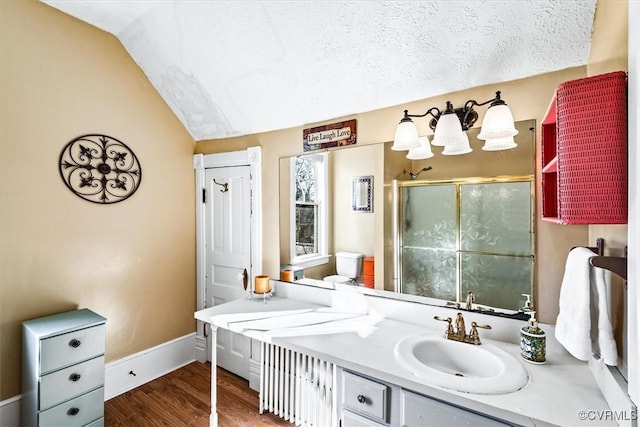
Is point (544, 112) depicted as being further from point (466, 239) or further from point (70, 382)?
point (70, 382)

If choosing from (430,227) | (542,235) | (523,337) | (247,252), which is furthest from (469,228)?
(247,252)

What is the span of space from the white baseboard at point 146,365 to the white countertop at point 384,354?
1036 mm

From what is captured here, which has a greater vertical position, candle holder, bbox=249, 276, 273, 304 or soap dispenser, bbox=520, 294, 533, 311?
soap dispenser, bbox=520, 294, 533, 311

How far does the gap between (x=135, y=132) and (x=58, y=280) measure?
4.07ft

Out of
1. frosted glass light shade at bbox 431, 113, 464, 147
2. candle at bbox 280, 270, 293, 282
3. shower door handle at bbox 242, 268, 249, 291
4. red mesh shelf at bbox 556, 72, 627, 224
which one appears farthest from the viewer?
shower door handle at bbox 242, 268, 249, 291

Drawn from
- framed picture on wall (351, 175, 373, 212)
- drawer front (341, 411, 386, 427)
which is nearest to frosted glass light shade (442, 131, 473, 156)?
framed picture on wall (351, 175, 373, 212)

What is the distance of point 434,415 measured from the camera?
1.21 m

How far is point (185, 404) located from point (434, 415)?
193 centimetres

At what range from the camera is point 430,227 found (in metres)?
1.83

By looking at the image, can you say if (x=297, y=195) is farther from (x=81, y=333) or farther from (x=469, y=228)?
(x=81, y=333)

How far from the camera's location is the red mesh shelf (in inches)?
34.8

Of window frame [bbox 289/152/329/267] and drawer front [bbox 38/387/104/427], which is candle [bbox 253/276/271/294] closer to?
window frame [bbox 289/152/329/267]

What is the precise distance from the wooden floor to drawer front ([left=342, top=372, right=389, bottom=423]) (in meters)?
0.98

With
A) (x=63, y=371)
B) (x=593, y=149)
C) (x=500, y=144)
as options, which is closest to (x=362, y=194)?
(x=500, y=144)
